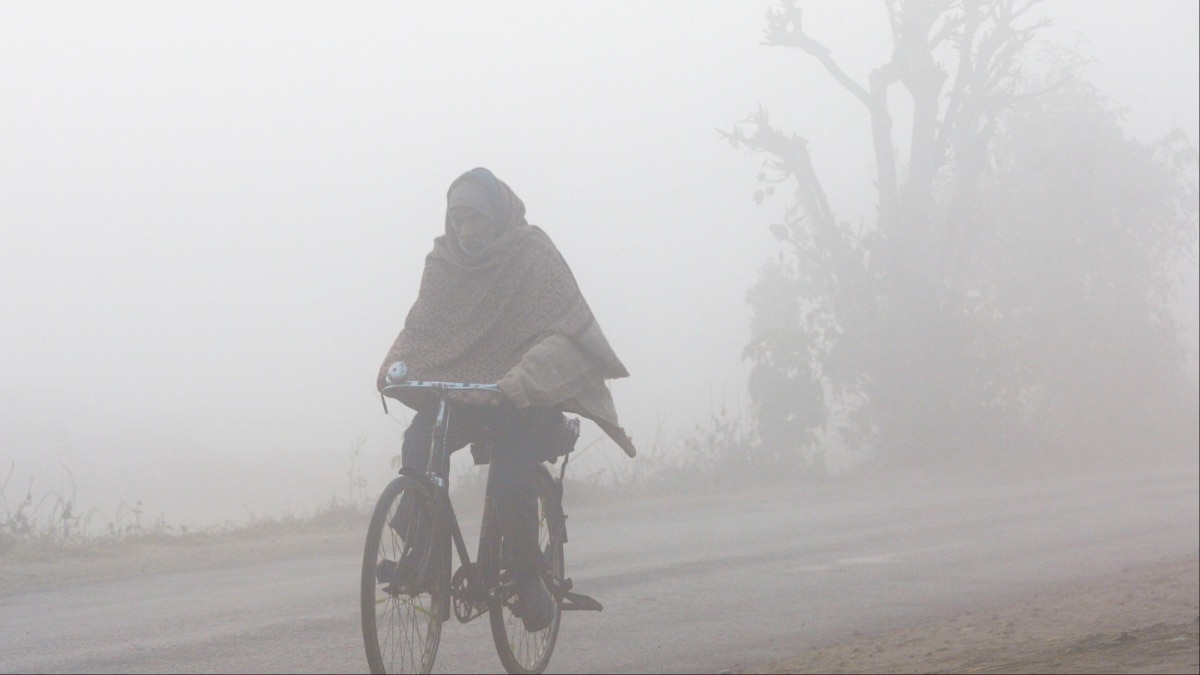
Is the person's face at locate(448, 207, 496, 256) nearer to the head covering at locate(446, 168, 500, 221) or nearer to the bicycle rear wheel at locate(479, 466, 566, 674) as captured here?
the head covering at locate(446, 168, 500, 221)

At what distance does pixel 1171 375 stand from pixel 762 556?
2358cm

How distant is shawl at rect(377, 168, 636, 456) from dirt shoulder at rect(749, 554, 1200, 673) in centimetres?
666

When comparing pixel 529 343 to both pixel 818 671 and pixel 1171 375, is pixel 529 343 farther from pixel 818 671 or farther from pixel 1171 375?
pixel 1171 375

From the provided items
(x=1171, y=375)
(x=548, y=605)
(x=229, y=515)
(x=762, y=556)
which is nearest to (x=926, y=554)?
(x=762, y=556)

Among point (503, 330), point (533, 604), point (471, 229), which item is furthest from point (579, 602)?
point (471, 229)

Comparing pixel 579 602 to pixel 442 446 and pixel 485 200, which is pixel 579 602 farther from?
pixel 485 200

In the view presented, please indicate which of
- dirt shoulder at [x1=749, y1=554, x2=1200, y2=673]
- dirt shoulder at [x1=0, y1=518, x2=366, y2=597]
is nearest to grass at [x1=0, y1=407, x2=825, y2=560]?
dirt shoulder at [x1=0, y1=518, x2=366, y2=597]

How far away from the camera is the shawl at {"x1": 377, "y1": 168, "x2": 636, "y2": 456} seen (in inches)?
116

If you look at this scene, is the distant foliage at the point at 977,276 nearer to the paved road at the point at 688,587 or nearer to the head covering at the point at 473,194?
the paved road at the point at 688,587

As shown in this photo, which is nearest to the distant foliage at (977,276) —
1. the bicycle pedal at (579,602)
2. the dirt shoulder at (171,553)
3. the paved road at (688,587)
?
the paved road at (688,587)

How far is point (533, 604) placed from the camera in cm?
344

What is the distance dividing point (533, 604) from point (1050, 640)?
7.96 meters

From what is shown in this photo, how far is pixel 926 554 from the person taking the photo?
1603 centimetres

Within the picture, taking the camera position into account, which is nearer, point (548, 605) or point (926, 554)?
point (548, 605)
